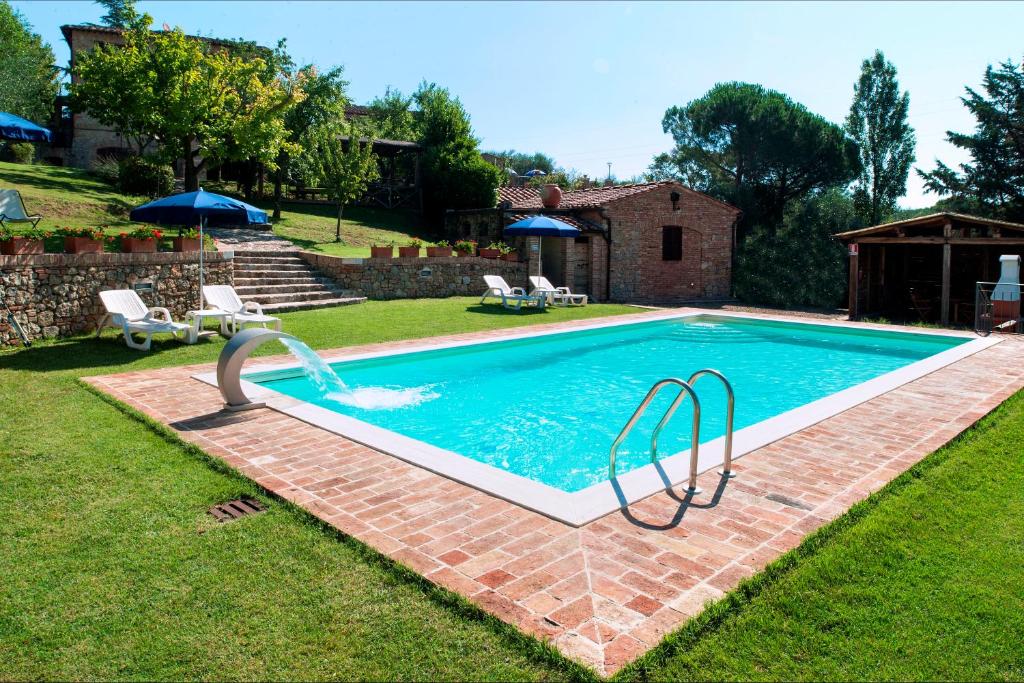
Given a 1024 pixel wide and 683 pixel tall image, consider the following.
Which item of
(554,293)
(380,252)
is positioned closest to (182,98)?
(380,252)

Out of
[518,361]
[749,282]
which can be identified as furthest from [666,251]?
[518,361]

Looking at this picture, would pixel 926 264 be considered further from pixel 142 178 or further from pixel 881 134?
pixel 142 178

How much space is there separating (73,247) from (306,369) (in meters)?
5.03

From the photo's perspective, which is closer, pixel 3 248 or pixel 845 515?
pixel 845 515

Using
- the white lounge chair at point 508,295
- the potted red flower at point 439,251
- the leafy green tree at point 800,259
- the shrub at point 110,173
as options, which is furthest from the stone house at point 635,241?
the shrub at point 110,173

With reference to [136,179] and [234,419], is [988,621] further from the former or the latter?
[136,179]

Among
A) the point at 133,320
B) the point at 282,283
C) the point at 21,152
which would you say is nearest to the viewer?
the point at 133,320

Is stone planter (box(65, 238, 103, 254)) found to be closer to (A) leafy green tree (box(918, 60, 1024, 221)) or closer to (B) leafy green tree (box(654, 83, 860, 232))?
(B) leafy green tree (box(654, 83, 860, 232))

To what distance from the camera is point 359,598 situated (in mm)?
3385

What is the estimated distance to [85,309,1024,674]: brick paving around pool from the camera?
3322 mm

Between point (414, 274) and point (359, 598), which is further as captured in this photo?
point (414, 274)

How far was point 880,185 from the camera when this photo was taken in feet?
117

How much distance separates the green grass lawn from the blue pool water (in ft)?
8.81

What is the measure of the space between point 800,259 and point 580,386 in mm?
16153
